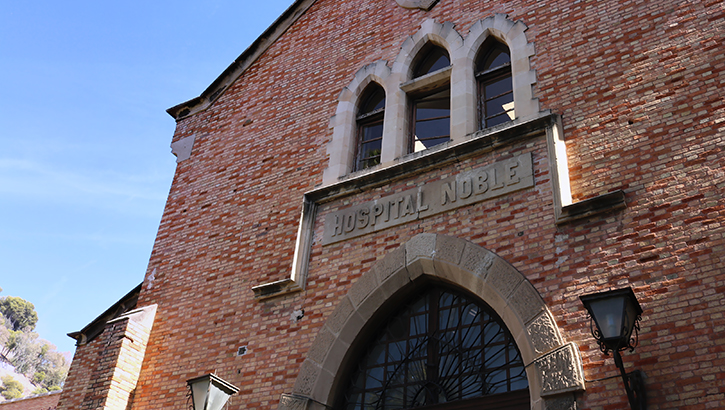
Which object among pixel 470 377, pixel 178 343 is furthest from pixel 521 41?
pixel 178 343

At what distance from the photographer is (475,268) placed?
7035mm

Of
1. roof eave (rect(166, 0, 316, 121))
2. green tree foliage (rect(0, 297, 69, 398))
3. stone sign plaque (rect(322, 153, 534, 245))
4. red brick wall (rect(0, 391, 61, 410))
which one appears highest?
green tree foliage (rect(0, 297, 69, 398))

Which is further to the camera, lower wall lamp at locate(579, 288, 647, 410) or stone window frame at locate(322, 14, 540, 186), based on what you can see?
stone window frame at locate(322, 14, 540, 186)

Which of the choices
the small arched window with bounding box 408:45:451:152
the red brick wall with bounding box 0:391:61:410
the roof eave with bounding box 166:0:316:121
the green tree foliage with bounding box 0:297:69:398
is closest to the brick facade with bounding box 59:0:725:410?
the small arched window with bounding box 408:45:451:152

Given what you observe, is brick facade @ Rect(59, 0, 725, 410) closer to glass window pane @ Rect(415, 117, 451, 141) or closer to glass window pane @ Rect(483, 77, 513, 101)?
glass window pane @ Rect(483, 77, 513, 101)

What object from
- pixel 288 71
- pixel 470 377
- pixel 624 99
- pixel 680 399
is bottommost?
pixel 680 399

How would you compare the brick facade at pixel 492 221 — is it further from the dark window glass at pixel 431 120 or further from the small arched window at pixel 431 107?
the dark window glass at pixel 431 120

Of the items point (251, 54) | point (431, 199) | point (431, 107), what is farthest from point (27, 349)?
point (431, 199)

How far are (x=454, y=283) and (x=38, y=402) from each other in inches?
520

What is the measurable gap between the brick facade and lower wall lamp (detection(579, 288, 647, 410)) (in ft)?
0.53

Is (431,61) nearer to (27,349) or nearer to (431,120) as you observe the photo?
(431,120)

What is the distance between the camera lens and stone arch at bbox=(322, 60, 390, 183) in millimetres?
9250

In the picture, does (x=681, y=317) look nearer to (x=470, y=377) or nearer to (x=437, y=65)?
(x=470, y=377)

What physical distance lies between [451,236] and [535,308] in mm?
1446
